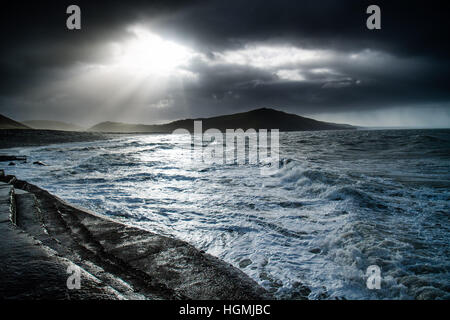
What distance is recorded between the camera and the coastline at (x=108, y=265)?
6.76 feet

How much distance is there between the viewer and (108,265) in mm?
2789

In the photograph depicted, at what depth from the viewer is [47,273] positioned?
7.14ft

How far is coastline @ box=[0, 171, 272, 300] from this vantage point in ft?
6.76
